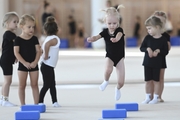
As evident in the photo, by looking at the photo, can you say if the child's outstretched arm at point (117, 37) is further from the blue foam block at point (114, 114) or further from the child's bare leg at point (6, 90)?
the child's bare leg at point (6, 90)

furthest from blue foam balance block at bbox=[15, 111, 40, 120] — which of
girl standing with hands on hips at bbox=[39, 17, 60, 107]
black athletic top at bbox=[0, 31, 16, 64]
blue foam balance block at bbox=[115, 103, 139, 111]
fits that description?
black athletic top at bbox=[0, 31, 16, 64]

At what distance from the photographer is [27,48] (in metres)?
7.20

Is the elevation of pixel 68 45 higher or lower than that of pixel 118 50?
lower

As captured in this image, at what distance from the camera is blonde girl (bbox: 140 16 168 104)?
7.71 metres

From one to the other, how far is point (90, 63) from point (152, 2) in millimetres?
13380

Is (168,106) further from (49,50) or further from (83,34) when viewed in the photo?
(83,34)

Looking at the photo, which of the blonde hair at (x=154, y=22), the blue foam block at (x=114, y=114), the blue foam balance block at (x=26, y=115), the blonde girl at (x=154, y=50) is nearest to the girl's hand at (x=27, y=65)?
the blue foam balance block at (x=26, y=115)

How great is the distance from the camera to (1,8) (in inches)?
759

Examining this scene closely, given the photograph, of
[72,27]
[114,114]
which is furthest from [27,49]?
[72,27]

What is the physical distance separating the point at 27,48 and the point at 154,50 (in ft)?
6.93

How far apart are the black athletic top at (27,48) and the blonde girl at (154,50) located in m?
1.85

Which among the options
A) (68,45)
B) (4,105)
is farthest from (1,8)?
(4,105)

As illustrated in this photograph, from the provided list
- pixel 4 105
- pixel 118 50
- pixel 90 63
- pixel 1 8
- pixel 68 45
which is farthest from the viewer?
pixel 68 45

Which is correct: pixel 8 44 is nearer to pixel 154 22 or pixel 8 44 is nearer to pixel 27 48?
pixel 27 48
